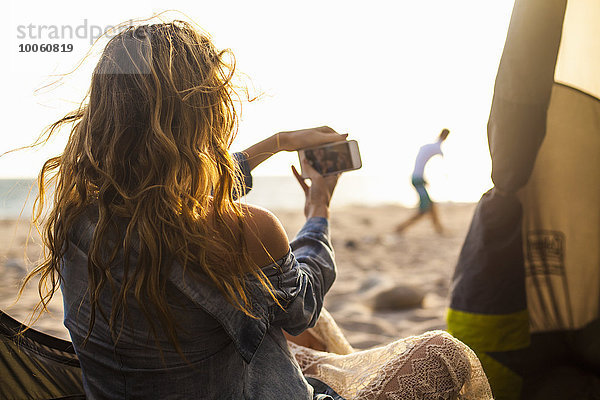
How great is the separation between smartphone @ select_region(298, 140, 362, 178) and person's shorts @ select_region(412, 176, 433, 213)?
5366 mm

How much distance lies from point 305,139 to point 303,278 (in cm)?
51

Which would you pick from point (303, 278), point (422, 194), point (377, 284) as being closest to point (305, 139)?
point (303, 278)

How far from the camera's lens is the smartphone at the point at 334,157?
169 centimetres

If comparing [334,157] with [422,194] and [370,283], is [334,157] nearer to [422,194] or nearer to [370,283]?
[370,283]

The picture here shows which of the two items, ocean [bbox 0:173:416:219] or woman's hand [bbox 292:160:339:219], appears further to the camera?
ocean [bbox 0:173:416:219]

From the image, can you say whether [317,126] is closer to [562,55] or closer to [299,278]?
[299,278]

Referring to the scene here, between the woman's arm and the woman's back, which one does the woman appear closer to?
the woman's back

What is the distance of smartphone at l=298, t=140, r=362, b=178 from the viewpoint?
5.53 ft

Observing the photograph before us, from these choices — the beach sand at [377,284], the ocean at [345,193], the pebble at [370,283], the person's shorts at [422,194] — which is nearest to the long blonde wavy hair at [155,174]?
the beach sand at [377,284]

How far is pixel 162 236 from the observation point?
1.12 meters

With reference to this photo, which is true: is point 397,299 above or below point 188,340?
below

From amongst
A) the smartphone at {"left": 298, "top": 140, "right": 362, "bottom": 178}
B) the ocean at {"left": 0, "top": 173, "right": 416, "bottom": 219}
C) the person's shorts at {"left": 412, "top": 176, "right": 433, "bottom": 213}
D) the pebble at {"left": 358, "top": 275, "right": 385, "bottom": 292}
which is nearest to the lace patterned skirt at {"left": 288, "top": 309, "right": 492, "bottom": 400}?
the smartphone at {"left": 298, "top": 140, "right": 362, "bottom": 178}

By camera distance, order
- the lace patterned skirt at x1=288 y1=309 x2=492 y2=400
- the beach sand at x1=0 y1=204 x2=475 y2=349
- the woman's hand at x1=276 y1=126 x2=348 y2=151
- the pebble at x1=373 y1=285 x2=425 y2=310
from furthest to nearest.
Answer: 1. the pebble at x1=373 y1=285 x2=425 y2=310
2. the beach sand at x1=0 y1=204 x2=475 y2=349
3. the woman's hand at x1=276 y1=126 x2=348 y2=151
4. the lace patterned skirt at x1=288 y1=309 x2=492 y2=400

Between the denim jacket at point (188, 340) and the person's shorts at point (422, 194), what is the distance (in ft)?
19.1
